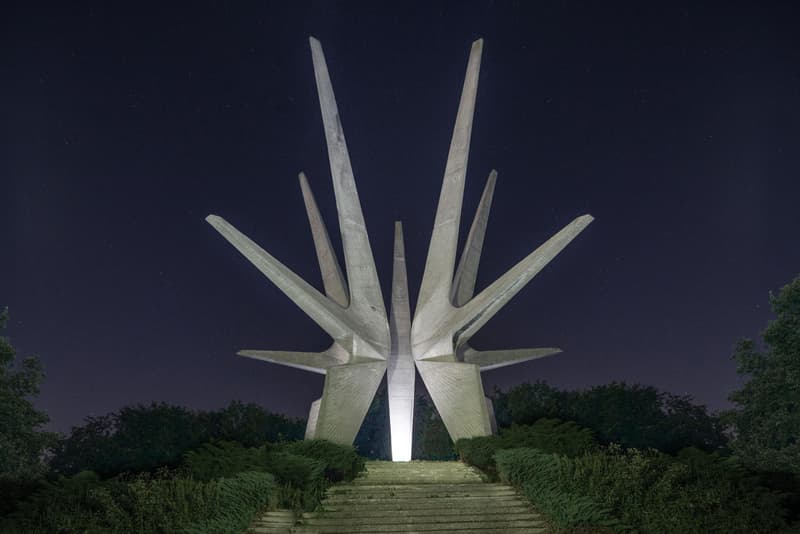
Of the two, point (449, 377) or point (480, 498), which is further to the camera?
point (449, 377)

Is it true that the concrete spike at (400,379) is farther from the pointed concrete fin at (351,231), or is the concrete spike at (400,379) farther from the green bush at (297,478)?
the green bush at (297,478)

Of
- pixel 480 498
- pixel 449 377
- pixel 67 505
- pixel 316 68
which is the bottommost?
pixel 67 505

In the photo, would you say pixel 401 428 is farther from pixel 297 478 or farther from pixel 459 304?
pixel 297 478

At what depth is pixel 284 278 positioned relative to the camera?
83.6ft

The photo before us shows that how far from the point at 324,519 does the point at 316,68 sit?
20.9 m

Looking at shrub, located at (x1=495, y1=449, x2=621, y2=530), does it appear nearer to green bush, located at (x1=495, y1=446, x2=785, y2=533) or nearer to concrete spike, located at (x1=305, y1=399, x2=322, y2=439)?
green bush, located at (x1=495, y1=446, x2=785, y2=533)

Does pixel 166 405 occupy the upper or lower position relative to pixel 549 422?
upper

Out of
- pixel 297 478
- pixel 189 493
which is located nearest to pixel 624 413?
pixel 297 478

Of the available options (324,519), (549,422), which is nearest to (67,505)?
(324,519)

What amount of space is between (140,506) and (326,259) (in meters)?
21.1

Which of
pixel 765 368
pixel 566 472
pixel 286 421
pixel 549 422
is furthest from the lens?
pixel 286 421

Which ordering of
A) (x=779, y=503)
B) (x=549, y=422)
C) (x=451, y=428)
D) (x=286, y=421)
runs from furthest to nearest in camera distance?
(x=286, y=421) < (x=451, y=428) < (x=549, y=422) < (x=779, y=503)

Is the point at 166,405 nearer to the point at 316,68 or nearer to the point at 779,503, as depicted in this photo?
the point at 316,68

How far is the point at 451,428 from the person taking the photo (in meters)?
26.1
